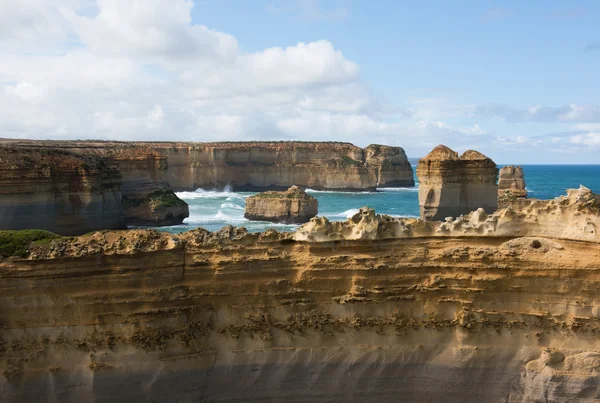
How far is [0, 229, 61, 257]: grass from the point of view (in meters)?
10.7

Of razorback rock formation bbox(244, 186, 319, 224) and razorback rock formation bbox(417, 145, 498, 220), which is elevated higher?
razorback rock formation bbox(417, 145, 498, 220)

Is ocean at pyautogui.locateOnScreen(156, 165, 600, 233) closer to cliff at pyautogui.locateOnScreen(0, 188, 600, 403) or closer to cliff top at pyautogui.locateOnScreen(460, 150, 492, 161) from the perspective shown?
cliff top at pyautogui.locateOnScreen(460, 150, 492, 161)

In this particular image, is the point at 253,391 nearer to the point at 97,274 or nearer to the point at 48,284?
the point at 97,274

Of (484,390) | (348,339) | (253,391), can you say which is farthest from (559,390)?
(253,391)

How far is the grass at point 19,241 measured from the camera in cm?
1069

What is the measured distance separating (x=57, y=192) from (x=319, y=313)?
27.2 m

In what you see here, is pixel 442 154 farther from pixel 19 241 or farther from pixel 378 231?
pixel 19 241

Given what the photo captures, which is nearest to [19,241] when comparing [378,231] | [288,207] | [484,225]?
[378,231]

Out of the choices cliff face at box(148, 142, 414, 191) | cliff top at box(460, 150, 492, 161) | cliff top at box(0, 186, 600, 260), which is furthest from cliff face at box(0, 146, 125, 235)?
cliff face at box(148, 142, 414, 191)

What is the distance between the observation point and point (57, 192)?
3322 cm

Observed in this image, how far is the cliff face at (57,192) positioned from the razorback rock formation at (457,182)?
2181 cm

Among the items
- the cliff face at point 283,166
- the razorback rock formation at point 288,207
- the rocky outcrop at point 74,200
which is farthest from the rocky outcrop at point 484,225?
the cliff face at point 283,166

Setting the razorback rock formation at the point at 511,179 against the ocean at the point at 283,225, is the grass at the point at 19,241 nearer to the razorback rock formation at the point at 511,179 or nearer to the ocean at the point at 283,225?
the ocean at the point at 283,225

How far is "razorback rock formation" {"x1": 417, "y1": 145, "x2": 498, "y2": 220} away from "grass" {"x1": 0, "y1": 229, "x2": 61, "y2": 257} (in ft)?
85.9
